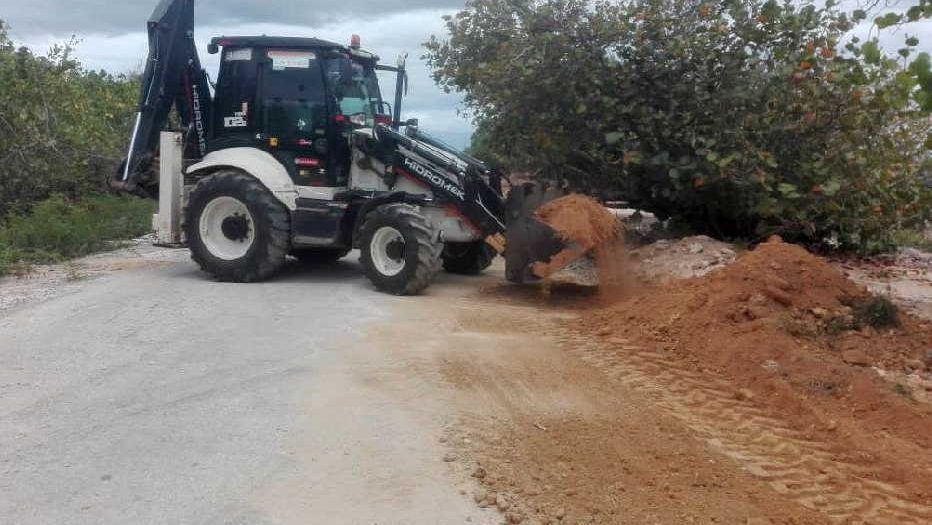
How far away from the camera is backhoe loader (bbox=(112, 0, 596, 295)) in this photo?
1007cm

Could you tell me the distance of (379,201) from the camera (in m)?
10.2

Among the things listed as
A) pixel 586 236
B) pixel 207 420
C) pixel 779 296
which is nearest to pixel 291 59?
pixel 586 236

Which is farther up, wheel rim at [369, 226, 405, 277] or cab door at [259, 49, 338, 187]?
cab door at [259, 49, 338, 187]

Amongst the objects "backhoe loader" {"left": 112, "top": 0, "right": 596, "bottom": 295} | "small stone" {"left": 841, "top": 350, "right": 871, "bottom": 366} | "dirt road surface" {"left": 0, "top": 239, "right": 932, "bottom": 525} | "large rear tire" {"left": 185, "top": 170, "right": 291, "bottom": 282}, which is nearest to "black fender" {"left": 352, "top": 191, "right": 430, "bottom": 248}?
"backhoe loader" {"left": 112, "top": 0, "right": 596, "bottom": 295}

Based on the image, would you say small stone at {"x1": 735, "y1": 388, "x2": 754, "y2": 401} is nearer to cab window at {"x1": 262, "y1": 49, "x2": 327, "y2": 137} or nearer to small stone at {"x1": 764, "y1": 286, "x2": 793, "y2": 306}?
small stone at {"x1": 764, "y1": 286, "x2": 793, "y2": 306}

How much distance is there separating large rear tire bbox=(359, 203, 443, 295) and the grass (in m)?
4.68

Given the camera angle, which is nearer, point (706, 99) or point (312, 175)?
point (312, 175)

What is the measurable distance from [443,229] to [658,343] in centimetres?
353

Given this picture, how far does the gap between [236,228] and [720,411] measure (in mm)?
6701

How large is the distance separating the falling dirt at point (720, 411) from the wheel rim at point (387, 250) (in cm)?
210

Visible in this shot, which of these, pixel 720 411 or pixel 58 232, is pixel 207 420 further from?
pixel 58 232

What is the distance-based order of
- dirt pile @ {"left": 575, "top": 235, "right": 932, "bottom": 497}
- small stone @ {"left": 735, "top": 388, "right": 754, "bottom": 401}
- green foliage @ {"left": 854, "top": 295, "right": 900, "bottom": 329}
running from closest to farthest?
dirt pile @ {"left": 575, "top": 235, "right": 932, "bottom": 497} < small stone @ {"left": 735, "top": 388, "right": 754, "bottom": 401} < green foliage @ {"left": 854, "top": 295, "right": 900, "bottom": 329}

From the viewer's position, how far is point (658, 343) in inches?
308

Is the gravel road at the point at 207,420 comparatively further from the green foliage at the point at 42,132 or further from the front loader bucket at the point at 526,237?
the green foliage at the point at 42,132
